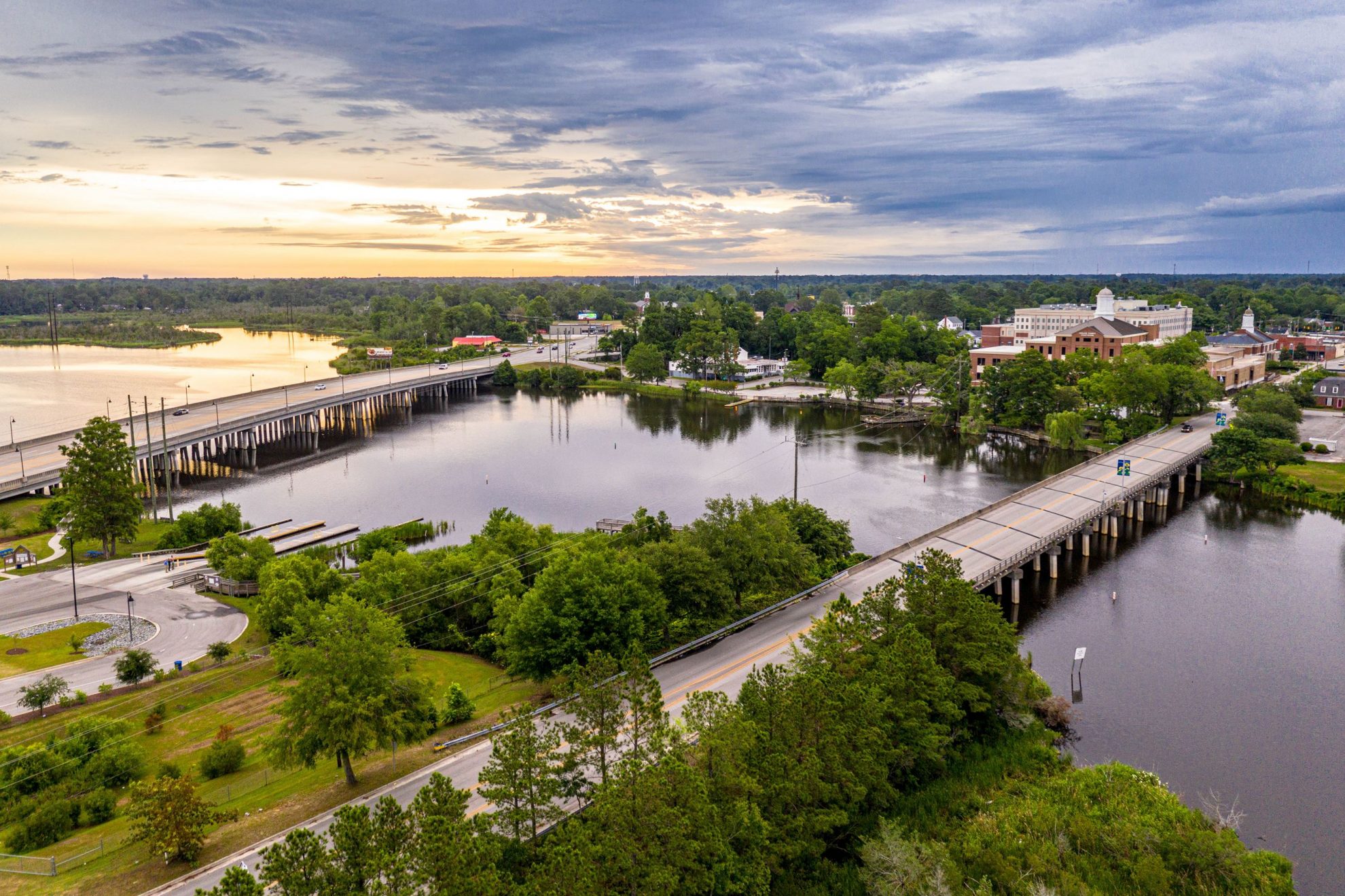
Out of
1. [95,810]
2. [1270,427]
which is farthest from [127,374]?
[1270,427]

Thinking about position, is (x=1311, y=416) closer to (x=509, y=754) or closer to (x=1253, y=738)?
(x=1253, y=738)

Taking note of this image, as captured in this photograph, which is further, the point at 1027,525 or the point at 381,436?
the point at 381,436

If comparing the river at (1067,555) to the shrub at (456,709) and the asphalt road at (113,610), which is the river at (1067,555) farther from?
the shrub at (456,709)

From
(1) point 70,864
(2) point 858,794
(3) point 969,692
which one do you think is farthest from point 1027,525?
(1) point 70,864

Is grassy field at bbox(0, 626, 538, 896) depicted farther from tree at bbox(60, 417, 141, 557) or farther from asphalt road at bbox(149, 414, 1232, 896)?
tree at bbox(60, 417, 141, 557)

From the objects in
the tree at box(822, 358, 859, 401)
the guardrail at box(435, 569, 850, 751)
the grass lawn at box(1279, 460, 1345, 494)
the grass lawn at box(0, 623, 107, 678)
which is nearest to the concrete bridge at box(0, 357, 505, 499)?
the grass lawn at box(0, 623, 107, 678)

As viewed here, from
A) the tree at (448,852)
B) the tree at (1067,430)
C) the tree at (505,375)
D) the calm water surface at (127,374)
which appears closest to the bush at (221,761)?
the tree at (448,852)

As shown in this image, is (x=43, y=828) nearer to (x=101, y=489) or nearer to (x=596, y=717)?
(x=596, y=717)
